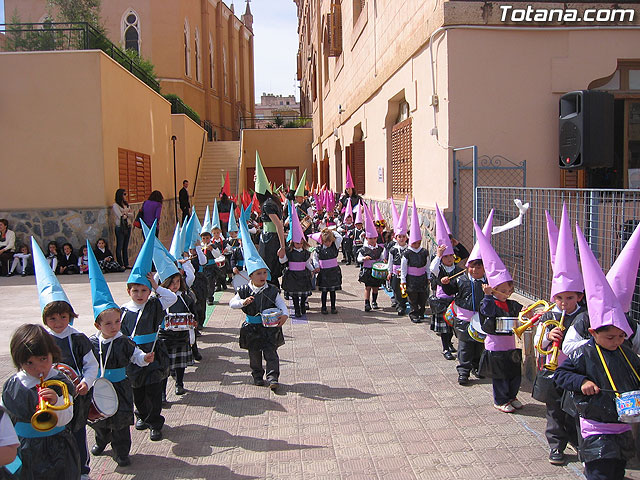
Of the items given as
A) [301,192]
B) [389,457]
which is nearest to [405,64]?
[301,192]

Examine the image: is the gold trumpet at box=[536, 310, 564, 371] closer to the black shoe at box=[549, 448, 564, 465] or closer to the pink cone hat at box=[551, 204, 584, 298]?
the pink cone hat at box=[551, 204, 584, 298]

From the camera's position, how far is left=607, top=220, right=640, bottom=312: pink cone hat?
396 cm

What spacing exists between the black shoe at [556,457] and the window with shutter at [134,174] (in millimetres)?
13140

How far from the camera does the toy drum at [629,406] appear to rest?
353 cm

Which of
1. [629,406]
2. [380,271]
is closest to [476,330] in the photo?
[629,406]

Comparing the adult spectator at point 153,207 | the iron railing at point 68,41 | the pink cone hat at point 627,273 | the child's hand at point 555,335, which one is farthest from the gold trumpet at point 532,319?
the iron railing at point 68,41

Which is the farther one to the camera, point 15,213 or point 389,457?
point 15,213

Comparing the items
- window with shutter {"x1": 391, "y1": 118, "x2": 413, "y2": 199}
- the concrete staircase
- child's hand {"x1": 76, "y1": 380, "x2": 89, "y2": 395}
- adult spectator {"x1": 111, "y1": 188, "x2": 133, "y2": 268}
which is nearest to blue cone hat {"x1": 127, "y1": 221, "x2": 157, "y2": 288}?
child's hand {"x1": 76, "y1": 380, "x2": 89, "y2": 395}

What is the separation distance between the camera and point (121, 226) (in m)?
14.4

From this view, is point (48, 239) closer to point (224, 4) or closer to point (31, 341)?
point (31, 341)

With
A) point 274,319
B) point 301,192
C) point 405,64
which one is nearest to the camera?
point 274,319

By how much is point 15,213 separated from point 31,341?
11918 millimetres

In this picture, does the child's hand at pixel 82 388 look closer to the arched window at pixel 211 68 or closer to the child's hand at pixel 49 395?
the child's hand at pixel 49 395

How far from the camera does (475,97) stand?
30.0ft
